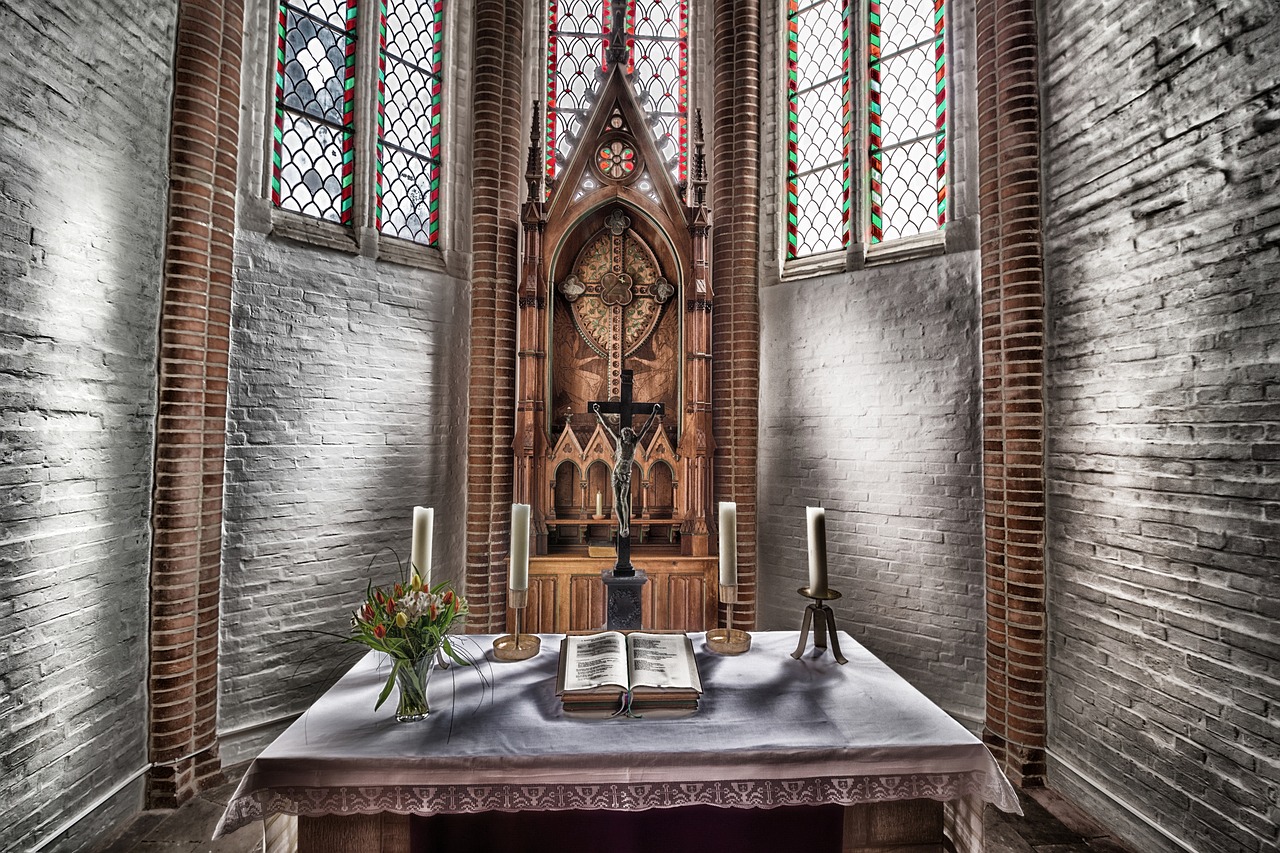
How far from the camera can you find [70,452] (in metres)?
3.38

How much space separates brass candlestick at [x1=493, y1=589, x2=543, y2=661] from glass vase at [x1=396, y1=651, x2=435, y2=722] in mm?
492

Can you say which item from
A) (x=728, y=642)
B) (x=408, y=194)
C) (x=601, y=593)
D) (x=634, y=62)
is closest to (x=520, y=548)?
(x=728, y=642)

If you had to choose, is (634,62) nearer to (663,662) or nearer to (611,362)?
(611,362)

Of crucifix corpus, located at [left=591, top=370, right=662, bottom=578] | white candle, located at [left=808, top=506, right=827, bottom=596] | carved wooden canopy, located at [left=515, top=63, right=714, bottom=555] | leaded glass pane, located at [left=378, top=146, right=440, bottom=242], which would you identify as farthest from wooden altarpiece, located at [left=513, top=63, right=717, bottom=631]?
white candle, located at [left=808, top=506, right=827, bottom=596]

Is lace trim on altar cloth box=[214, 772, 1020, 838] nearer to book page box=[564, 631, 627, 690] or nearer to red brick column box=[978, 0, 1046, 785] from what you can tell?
book page box=[564, 631, 627, 690]

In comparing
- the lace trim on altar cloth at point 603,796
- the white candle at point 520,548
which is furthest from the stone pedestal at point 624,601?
the lace trim on altar cloth at point 603,796

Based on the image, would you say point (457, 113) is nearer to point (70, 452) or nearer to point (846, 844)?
point (70, 452)

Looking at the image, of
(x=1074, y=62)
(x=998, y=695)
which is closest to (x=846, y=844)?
(x=998, y=695)

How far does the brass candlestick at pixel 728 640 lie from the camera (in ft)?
10.4

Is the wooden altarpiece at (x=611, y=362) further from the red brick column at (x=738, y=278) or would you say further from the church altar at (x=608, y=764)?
the church altar at (x=608, y=764)

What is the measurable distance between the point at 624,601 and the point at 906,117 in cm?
456

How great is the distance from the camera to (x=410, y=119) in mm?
5867

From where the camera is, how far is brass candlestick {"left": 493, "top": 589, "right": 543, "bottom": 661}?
2996 mm

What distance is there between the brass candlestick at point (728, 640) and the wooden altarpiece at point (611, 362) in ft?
7.28
